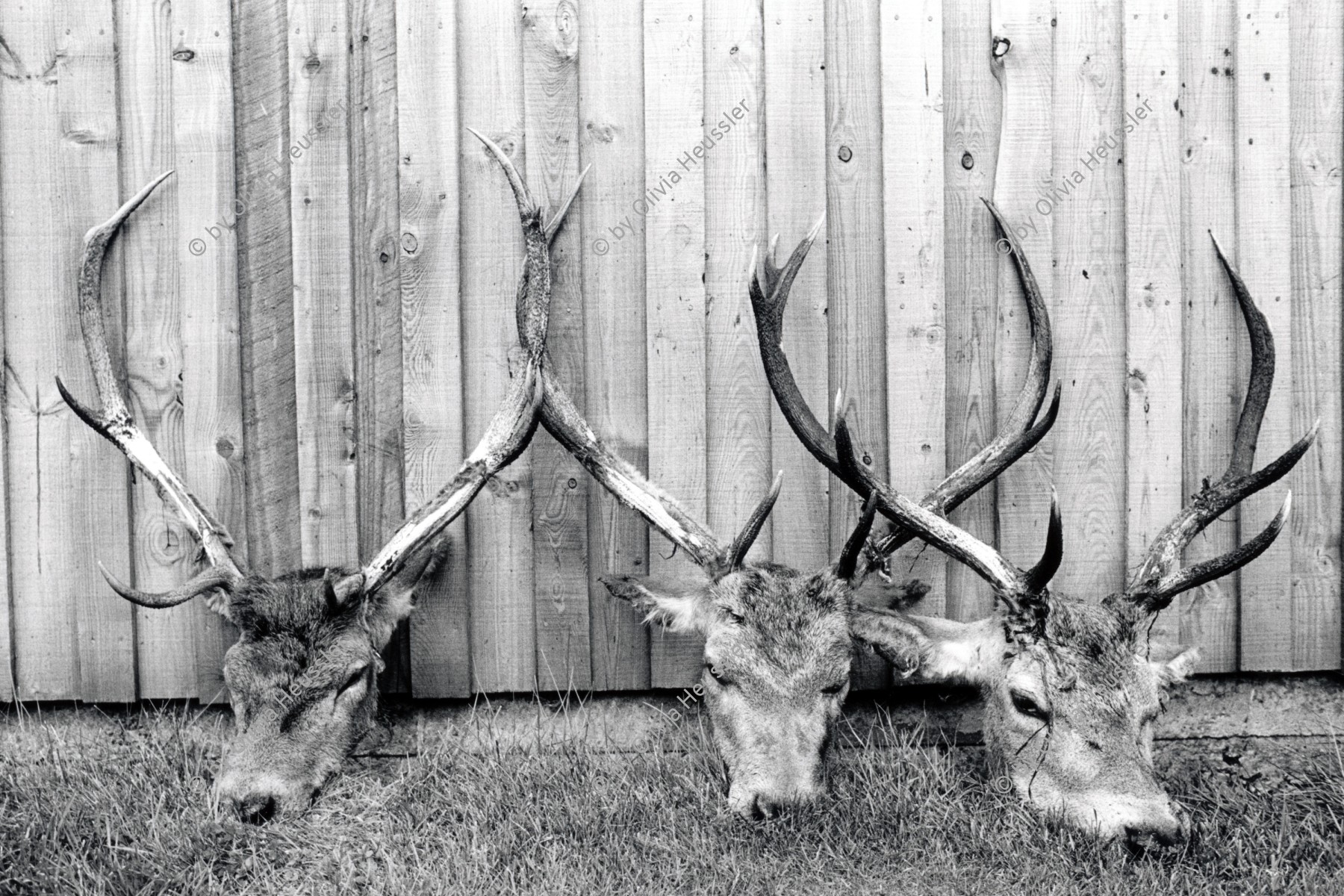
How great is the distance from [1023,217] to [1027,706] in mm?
2151

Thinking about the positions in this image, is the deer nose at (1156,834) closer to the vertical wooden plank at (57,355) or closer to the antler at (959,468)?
the antler at (959,468)

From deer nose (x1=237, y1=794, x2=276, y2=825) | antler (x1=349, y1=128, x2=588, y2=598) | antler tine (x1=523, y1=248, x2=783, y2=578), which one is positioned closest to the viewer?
deer nose (x1=237, y1=794, x2=276, y2=825)

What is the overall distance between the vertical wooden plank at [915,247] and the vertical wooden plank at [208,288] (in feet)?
9.35

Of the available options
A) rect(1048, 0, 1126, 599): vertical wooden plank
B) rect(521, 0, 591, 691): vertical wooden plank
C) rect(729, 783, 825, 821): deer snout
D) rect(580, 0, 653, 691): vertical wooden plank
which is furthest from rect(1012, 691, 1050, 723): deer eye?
rect(521, 0, 591, 691): vertical wooden plank

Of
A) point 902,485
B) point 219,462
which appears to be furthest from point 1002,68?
point 219,462

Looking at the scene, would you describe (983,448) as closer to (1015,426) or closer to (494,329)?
(1015,426)

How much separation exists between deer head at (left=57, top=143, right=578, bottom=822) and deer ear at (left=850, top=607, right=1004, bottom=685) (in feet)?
5.17

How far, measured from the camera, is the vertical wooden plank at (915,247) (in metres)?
4.88

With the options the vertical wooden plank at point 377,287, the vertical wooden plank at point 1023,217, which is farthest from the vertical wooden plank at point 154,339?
the vertical wooden plank at point 1023,217

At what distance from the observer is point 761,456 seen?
4918 millimetres

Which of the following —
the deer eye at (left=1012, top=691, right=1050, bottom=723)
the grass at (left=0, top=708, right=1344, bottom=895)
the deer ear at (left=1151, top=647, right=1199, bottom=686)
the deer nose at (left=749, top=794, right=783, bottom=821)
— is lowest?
the grass at (left=0, top=708, right=1344, bottom=895)

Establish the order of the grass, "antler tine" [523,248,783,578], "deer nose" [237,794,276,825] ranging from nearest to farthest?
the grass
"deer nose" [237,794,276,825]
"antler tine" [523,248,783,578]

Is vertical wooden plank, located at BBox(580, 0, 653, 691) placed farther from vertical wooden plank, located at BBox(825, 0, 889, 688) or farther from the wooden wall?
vertical wooden plank, located at BBox(825, 0, 889, 688)

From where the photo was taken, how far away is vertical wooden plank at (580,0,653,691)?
484 centimetres
